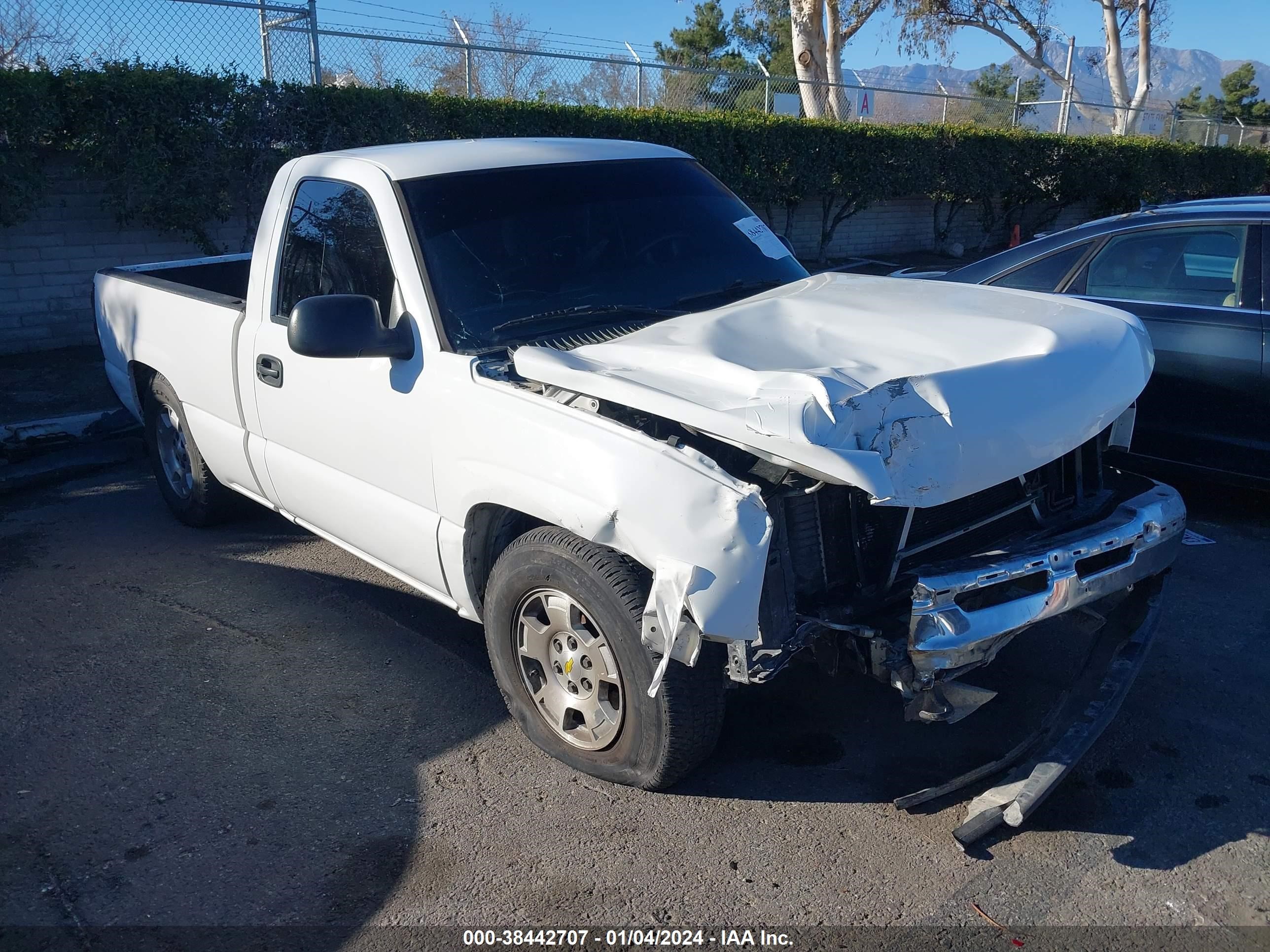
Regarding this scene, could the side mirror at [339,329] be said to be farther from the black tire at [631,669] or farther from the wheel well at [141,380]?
the wheel well at [141,380]

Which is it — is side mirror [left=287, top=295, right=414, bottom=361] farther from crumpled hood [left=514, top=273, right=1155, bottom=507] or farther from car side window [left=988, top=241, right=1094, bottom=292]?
car side window [left=988, top=241, right=1094, bottom=292]

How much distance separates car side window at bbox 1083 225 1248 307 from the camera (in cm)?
527

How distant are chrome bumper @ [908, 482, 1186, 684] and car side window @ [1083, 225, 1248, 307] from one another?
2.43 m

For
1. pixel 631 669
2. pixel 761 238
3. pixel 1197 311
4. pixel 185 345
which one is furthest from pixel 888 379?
pixel 185 345

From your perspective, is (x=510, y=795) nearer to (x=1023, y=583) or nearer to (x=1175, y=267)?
(x=1023, y=583)

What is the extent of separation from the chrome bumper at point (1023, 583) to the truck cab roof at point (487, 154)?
7.79 feet

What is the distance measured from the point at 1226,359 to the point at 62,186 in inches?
379

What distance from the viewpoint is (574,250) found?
3992 mm

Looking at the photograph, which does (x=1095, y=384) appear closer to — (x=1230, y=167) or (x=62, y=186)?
(x=62, y=186)

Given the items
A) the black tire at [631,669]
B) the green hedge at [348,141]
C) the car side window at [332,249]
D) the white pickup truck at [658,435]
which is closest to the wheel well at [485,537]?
the white pickup truck at [658,435]

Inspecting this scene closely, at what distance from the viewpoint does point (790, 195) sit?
591 inches

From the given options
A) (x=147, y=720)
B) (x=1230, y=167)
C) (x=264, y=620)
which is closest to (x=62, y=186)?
(x=264, y=620)

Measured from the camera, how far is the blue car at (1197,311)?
5.08 m

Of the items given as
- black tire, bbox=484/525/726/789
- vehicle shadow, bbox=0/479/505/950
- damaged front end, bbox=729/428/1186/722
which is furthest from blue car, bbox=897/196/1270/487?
vehicle shadow, bbox=0/479/505/950
